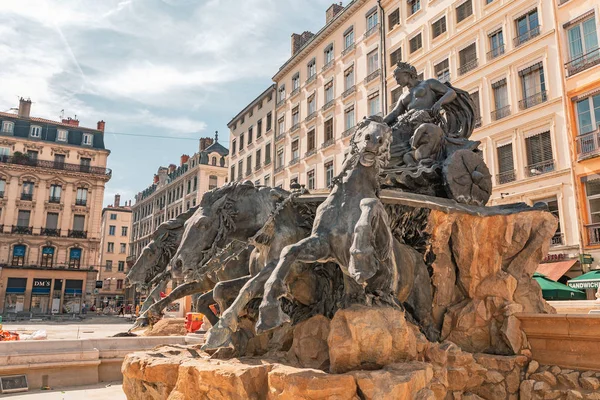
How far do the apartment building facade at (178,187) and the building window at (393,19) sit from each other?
89.3ft

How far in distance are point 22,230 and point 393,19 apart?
40.8m

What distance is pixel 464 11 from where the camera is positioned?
26062 millimetres

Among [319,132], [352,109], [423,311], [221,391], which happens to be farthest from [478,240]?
[319,132]

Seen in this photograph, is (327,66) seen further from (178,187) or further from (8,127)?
(8,127)

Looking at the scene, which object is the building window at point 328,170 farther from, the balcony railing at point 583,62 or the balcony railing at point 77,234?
the balcony railing at point 77,234

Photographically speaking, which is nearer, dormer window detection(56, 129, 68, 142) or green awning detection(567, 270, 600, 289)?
green awning detection(567, 270, 600, 289)

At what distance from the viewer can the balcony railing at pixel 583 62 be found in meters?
19.6

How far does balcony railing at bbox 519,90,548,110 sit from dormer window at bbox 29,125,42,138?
4910 cm

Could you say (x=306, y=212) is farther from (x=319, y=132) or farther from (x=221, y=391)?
(x=319, y=132)

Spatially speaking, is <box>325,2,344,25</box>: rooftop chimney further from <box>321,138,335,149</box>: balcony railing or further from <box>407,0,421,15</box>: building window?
<box>321,138,335,149</box>: balcony railing

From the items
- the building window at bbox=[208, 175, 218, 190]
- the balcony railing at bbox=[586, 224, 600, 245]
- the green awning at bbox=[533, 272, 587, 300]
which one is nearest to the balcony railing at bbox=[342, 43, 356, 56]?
the balcony railing at bbox=[586, 224, 600, 245]

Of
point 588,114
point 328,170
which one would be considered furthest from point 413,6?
point 588,114

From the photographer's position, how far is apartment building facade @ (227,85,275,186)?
4247cm

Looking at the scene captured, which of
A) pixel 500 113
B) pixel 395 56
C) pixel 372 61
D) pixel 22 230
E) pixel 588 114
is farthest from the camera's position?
pixel 22 230
